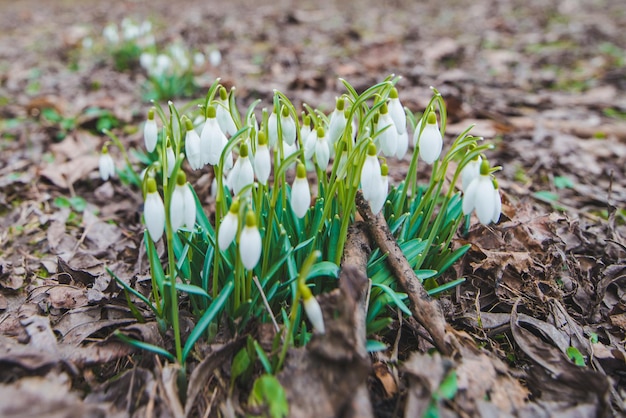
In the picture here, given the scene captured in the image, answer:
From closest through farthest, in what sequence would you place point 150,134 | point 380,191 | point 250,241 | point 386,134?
point 250,241 < point 380,191 < point 386,134 < point 150,134

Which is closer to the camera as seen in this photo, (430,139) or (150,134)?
(430,139)

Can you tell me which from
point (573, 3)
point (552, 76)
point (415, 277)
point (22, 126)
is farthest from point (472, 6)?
point (415, 277)

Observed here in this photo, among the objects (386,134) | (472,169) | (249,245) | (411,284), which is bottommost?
(411,284)

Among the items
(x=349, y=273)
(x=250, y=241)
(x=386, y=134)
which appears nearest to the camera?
(x=250, y=241)

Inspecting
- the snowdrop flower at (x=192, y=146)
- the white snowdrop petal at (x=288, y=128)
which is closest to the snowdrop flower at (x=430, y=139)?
the white snowdrop petal at (x=288, y=128)

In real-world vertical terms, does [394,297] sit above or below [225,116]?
below

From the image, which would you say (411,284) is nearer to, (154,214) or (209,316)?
(209,316)

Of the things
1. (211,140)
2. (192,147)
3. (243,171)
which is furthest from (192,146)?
(243,171)
